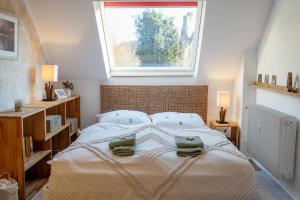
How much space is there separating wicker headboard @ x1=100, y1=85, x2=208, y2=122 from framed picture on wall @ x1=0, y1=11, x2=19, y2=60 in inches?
59.0

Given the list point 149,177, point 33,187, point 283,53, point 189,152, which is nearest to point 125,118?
point 33,187

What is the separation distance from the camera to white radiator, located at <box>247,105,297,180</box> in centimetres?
279

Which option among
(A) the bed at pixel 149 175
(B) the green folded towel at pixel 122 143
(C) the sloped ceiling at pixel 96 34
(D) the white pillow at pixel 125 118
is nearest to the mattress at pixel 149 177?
(A) the bed at pixel 149 175

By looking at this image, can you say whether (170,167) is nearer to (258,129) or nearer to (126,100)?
(258,129)

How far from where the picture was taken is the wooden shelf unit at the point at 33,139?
264 centimetres

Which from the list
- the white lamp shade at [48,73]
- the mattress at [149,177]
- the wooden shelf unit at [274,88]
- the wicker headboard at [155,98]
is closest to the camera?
the mattress at [149,177]

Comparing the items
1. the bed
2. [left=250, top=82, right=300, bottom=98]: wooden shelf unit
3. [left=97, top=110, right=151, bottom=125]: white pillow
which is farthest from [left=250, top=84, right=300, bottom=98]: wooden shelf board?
[left=97, top=110, right=151, bottom=125]: white pillow

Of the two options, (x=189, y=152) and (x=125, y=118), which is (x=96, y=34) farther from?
(x=189, y=152)

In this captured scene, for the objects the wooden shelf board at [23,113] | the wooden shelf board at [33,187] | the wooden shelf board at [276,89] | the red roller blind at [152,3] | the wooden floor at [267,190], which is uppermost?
the red roller blind at [152,3]

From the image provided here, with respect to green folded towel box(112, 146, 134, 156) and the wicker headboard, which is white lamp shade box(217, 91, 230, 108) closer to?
the wicker headboard

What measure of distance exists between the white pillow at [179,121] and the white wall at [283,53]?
0.85 metres

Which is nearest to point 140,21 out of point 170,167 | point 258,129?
point 258,129

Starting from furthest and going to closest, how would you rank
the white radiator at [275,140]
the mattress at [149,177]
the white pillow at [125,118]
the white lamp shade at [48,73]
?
Answer: the white pillow at [125,118] → the white lamp shade at [48,73] → the white radiator at [275,140] → the mattress at [149,177]

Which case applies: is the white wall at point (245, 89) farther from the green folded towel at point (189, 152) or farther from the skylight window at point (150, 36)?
the green folded towel at point (189, 152)
